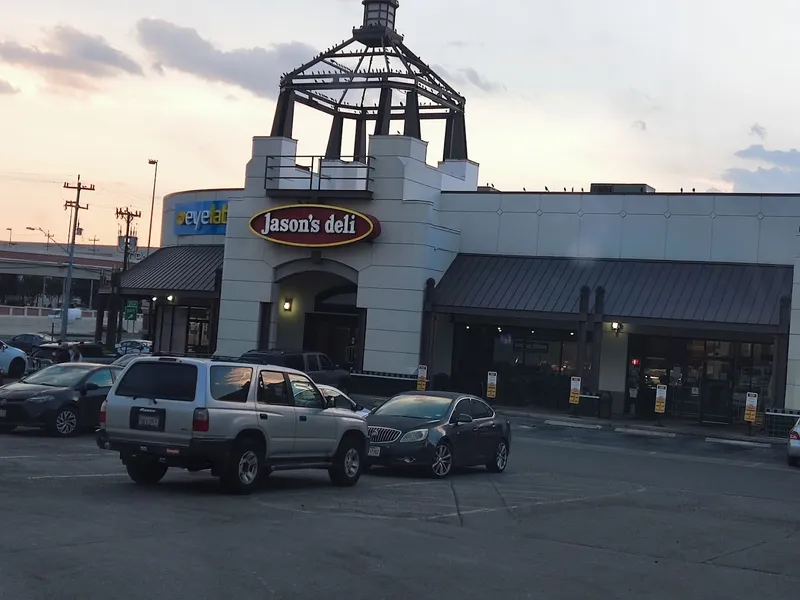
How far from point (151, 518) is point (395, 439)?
679cm

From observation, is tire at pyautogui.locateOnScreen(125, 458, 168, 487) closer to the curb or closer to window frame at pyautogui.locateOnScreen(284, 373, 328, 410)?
window frame at pyautogui.locateOnScreen(284, 373, 328, 410)

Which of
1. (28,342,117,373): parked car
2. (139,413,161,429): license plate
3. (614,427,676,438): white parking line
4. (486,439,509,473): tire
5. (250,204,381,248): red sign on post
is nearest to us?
(139,413,161,429): license plate

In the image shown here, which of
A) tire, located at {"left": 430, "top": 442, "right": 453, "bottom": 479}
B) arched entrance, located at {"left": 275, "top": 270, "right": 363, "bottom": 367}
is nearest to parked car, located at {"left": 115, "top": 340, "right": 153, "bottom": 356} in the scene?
arched entrance, located at {"left": 275, "top": 270, "right": 363, "bottom": 367}

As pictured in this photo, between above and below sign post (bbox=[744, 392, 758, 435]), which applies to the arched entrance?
above

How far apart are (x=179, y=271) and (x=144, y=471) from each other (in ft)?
99.1

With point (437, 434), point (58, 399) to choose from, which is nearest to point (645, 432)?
point (437, 434)

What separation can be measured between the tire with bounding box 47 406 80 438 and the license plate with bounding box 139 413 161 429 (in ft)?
25.7

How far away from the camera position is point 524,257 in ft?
123

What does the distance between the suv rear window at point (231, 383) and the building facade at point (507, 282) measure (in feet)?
69.0

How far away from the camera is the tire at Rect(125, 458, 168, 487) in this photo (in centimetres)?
1441

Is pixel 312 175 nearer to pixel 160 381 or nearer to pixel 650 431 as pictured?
pixel 650 431

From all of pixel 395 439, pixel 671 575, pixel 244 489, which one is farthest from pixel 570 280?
pixel 671 575

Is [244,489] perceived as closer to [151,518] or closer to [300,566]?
[151,518]

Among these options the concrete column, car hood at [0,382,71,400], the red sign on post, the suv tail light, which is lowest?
car hood at [0,382,71,400]
